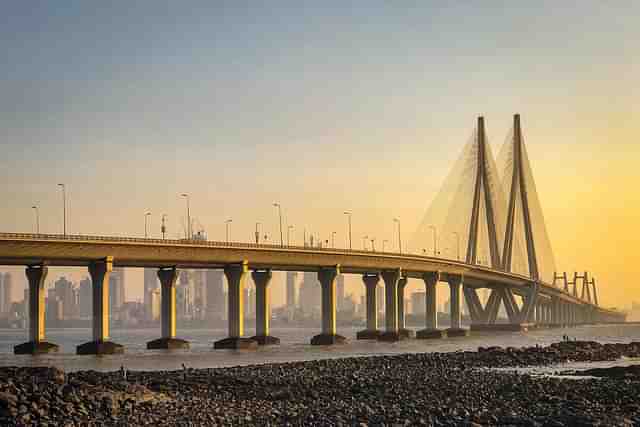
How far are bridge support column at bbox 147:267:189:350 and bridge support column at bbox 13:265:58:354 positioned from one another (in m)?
13.7

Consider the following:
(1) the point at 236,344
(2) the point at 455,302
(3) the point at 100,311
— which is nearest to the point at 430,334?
(2) the point at 455,302

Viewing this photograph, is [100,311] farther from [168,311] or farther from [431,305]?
[431,305]

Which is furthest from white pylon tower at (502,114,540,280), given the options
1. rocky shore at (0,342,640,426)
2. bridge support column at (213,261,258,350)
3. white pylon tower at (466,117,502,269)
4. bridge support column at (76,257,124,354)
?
rocky shore at (0,342,640,426)

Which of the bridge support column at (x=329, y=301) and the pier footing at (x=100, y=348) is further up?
the bridge support column at (x=329, y=301)

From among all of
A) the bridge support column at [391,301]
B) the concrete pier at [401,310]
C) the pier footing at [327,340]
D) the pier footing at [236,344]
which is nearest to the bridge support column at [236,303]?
the pier footing at [236,344]

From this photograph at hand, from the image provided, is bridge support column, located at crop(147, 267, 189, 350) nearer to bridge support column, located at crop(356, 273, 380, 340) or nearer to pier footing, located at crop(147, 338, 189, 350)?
pier footing, located at crop(147, 338, 189, 350)

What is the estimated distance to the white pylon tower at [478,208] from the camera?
6058 inches

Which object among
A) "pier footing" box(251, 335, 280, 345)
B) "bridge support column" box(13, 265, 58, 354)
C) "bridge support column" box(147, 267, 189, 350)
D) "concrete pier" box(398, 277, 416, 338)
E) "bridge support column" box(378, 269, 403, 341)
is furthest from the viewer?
"concrete pier" box(398, 277, 416, 338)

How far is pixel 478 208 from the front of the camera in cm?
15538

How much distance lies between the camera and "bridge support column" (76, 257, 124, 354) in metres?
99.3

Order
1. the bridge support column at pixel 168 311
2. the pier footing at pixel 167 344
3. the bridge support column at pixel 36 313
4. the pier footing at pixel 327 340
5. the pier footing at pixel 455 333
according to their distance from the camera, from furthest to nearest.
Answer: the pier footing at pixel 455 333, the pier footing at pixel 327 340, the bridge support column at pixel 168 311, the pier footing at pixel 167 344, the bridge support column at pixel 36 313

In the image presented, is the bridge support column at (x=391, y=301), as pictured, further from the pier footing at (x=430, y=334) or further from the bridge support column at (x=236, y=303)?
the bridge support column at (x=236, y=303)

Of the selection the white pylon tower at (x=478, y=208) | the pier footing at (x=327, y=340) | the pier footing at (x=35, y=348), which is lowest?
the pier footing at (x=327, y=340)

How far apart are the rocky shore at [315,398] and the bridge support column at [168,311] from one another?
4283cm
